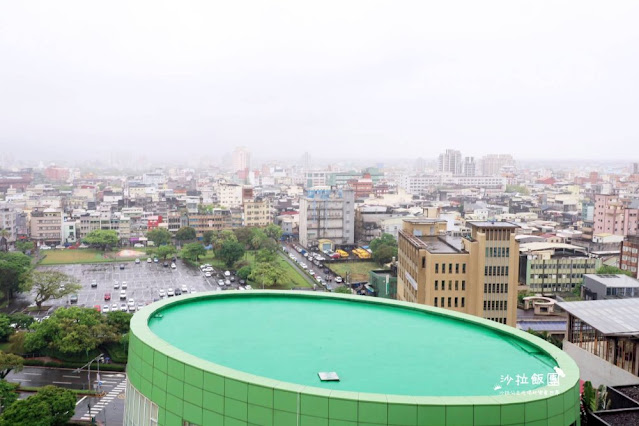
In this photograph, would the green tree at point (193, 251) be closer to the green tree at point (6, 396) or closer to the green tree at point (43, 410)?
the green tree at point (6, 396)

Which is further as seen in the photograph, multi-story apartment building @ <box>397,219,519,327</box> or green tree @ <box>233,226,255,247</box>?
green tree @ <box>233,226,255,247</box>

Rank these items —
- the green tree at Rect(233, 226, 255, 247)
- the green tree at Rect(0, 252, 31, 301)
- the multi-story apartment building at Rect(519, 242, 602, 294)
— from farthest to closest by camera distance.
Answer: the green tree at Rect(233, 226, 255, 247) → the multi-story apartment building at Rect(519, 242, 602, 294) → the green tree at Rect(0, 252, 31, 301)

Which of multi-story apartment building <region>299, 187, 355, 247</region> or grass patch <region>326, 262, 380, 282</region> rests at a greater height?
multi-story apartment building <region>299, 187, 355, 247</region>

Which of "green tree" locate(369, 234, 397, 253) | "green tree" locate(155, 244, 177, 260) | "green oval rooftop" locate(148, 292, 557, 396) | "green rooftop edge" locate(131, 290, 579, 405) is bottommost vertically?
"green tree" locate(155, 244, 177, 260)

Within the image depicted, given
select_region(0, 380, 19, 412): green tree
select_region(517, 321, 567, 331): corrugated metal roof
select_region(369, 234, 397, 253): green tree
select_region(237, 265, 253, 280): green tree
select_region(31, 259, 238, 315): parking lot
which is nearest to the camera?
select_region(0, 380, 19, 412): green tree

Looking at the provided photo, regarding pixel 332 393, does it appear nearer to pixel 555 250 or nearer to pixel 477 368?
pixel 477 368

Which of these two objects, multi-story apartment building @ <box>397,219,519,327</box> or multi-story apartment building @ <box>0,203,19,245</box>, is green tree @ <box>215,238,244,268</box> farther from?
multi-story apartment building @ <box>397,219,519,327</box>

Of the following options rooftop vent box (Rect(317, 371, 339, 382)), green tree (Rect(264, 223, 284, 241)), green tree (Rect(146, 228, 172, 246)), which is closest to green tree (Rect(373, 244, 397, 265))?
green tree (Rect(264, 223, 284, 241))

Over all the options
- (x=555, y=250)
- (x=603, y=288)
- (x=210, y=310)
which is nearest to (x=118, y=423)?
(x=210, y=310)
